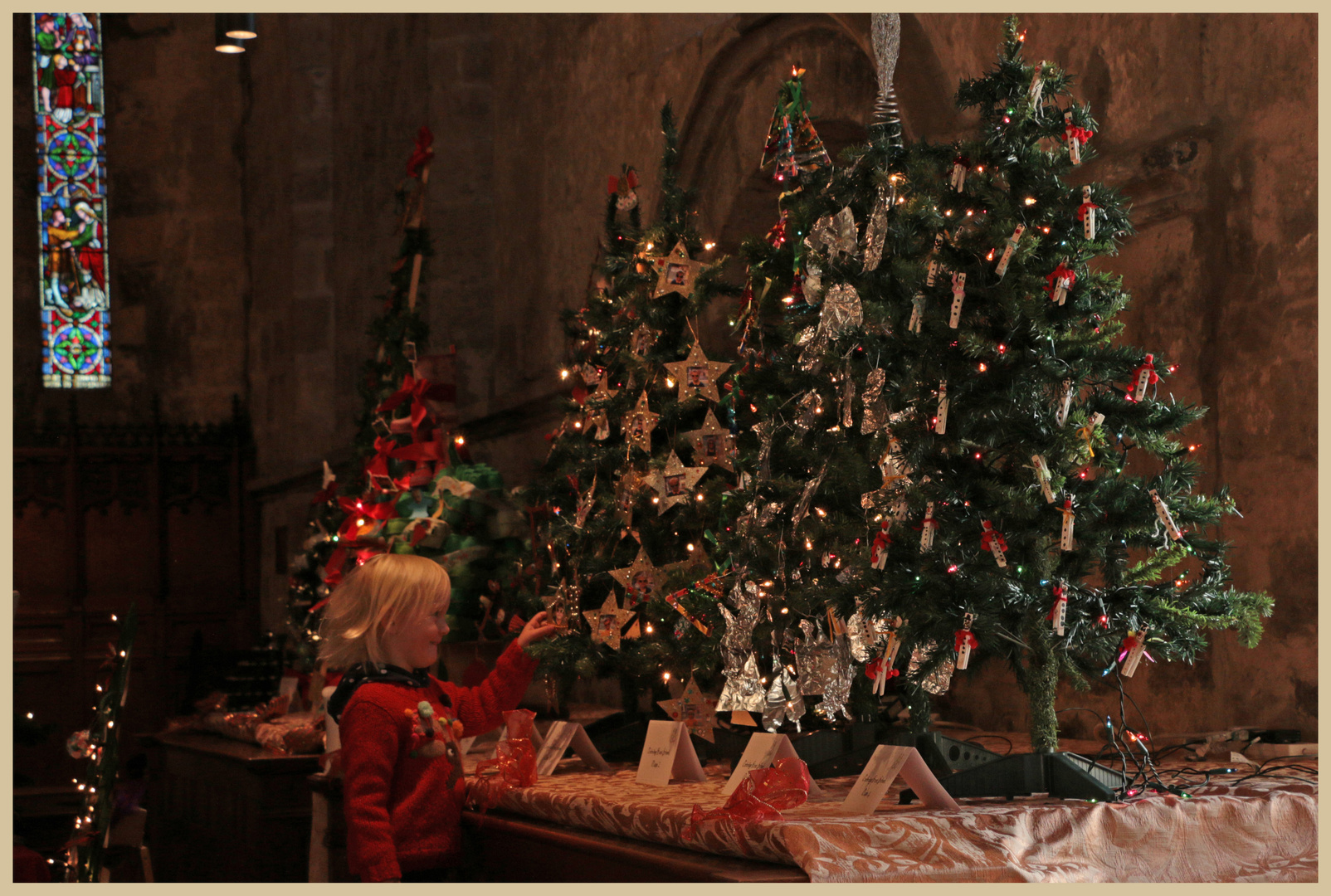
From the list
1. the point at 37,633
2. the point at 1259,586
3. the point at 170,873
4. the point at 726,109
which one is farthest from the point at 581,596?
the point at 37,633

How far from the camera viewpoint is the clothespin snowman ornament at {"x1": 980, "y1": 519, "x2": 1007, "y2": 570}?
276cm

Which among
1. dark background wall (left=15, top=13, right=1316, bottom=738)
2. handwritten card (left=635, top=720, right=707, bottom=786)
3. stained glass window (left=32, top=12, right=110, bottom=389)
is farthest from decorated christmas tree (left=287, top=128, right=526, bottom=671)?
stained glass window (left=32, top=12, right=110, bottom=389)

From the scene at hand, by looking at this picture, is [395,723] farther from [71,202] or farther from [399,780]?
[71,202]

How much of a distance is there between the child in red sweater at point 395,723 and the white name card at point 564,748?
2.06 ft

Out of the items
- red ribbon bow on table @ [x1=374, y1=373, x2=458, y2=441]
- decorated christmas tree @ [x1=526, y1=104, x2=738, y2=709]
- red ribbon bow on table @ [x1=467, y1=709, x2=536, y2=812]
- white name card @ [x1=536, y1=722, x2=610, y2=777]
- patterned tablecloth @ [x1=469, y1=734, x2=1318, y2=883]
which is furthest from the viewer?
red ribbon bow on table @ [x1=374, y1=373, x2=458, y2=441]

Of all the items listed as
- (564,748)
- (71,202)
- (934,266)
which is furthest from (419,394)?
(71,202)

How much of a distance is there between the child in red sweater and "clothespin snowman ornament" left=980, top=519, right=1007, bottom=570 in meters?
1.16

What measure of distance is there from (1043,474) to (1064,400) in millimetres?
163

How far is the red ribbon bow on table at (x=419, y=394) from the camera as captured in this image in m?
6.00

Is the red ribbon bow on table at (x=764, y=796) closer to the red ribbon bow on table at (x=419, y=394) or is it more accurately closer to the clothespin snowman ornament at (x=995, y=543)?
the clothespin snowman ornament at (x=995, y=543)

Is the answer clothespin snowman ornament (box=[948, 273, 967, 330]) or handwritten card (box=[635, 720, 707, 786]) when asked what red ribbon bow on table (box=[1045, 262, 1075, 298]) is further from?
handwritten card (box=[635, 720, 707, 786])

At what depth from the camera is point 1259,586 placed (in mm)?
Result: 3648

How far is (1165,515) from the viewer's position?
9.20 feet

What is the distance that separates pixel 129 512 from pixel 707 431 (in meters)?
9.00
